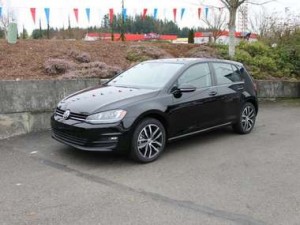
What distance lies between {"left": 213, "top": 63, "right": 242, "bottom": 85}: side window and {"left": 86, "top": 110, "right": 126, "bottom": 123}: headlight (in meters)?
2.56

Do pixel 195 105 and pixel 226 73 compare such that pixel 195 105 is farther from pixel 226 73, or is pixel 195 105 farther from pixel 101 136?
pixel 101 136

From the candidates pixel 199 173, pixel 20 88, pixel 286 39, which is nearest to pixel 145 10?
pixel 286 39

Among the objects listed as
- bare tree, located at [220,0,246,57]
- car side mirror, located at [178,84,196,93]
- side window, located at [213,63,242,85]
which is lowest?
car side mirror, located at [178,84,196,93]

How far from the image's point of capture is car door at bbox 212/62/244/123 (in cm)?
804

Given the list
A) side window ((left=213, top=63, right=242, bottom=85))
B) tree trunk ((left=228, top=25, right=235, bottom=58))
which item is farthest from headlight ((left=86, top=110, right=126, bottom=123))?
tree trunk ((left=228, top=25, right=235, bottom=58))

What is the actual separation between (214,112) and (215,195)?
286 centimetres

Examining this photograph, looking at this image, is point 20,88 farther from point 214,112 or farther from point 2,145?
point 214,112

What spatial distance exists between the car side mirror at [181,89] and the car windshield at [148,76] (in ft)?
0.65

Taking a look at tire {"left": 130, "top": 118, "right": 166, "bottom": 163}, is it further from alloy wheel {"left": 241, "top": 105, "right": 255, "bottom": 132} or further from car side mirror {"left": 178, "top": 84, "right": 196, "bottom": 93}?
alloy wheel {"left": 241, "top": 105, "right": 255, "bottom": 132}

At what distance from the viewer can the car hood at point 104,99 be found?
6.35 metres

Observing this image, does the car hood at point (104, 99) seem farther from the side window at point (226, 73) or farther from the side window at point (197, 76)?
the side window at point (226, 73)

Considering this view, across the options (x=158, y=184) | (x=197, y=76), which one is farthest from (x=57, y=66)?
(x=158, y=184)

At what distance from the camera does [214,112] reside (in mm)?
7793

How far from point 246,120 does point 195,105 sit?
1.84 m
